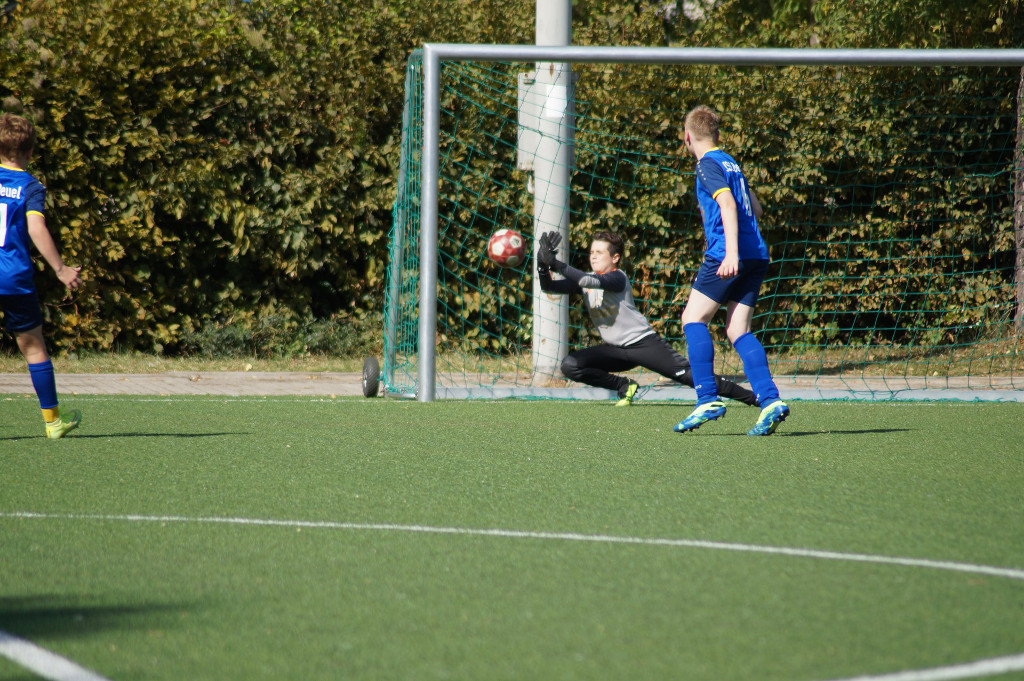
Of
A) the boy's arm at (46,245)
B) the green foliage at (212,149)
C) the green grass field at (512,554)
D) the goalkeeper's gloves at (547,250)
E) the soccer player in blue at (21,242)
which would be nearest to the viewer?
the green grass field at (512,554)

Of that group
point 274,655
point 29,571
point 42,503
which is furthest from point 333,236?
point 274,655

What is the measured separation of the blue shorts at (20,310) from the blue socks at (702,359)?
11.5 ft

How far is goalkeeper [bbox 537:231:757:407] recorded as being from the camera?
7586 mm

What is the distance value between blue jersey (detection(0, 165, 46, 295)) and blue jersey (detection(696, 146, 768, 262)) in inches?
138

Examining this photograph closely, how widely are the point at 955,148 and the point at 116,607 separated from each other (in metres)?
10.1

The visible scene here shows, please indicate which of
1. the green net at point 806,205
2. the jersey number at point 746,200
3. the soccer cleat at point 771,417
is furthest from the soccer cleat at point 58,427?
A: the green net at point 806,205

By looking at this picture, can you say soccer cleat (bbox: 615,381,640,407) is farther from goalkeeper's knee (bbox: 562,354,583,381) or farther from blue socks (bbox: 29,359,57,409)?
blue socks (bbox: 29,359,57,409)

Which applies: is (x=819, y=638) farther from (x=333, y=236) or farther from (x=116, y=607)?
(x=333, y=236)

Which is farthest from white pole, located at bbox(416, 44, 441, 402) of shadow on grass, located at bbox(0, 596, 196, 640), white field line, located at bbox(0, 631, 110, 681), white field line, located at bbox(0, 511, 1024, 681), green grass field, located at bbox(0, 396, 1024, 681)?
white field line, located at bbox(0, 631, 110, 681)

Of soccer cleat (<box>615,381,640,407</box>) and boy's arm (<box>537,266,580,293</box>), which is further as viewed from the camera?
soccer cleat (<box>615,381,640,407</box>)

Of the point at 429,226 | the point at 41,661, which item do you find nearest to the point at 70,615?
the point at 41,661

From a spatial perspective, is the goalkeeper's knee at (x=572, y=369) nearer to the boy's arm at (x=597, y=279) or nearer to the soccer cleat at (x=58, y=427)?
the boy's arm at (x=597, y=279)

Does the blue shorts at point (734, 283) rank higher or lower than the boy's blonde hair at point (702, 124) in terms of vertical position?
lower

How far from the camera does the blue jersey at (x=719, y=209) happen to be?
5.86 m
